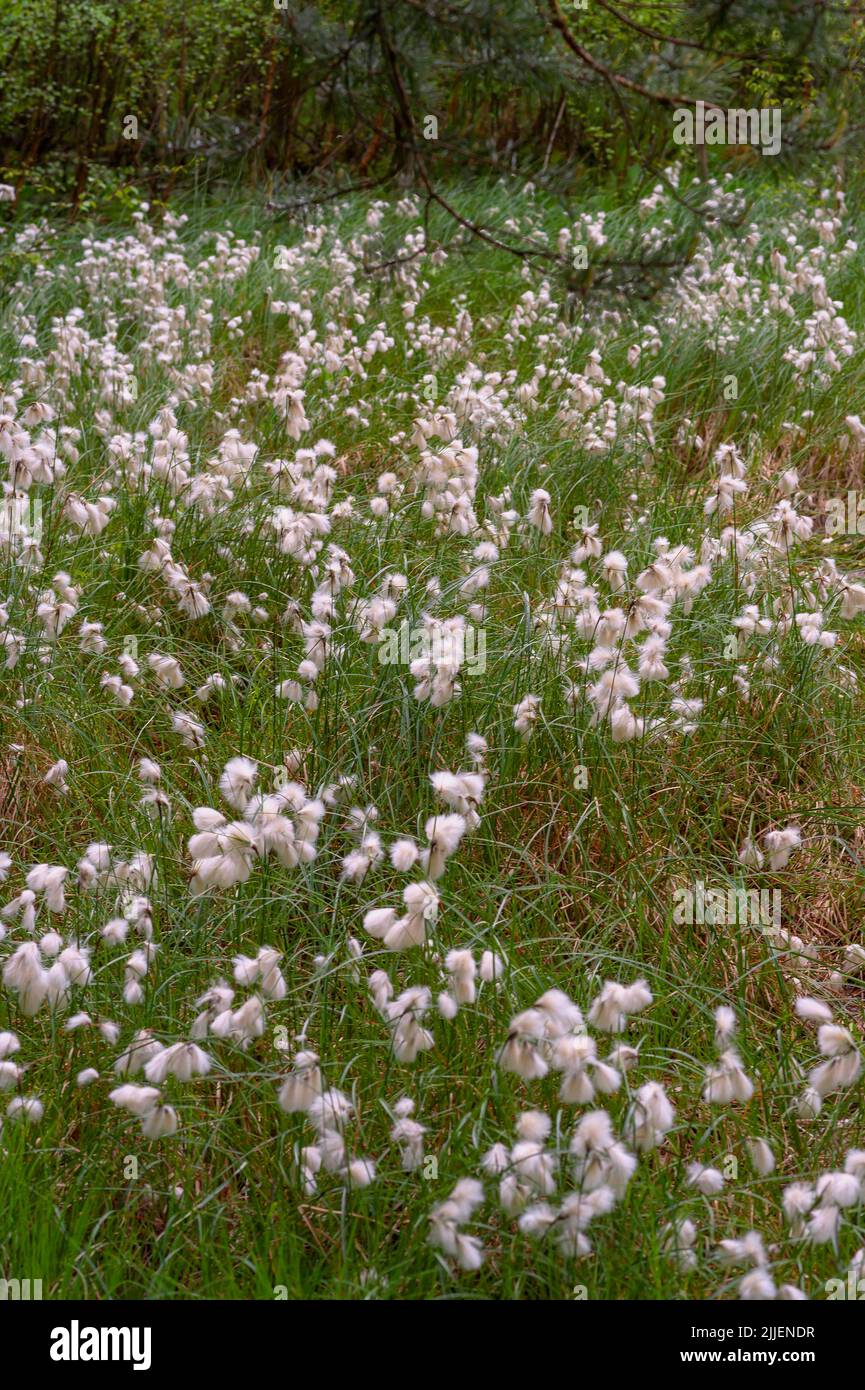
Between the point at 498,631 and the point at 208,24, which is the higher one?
the point at 208,24

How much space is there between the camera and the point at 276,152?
32.6 feet

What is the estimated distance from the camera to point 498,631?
152 inches

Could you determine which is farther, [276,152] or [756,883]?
[276,152]

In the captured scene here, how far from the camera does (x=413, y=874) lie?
2.92 meters

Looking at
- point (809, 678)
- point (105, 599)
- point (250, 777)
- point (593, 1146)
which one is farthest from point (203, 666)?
point (593, 1146)

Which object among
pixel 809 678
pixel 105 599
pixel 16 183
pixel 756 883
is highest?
pixel 16 183

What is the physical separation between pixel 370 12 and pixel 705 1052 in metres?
3.85

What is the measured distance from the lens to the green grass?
2.19 metres

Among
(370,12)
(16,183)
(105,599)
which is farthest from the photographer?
(16,183)

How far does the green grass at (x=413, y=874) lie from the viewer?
86.1 inches

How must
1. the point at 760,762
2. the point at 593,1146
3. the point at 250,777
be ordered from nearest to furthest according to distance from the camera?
1. the point at 593,1146
2. the point at 250,777
3. the point at 760,762

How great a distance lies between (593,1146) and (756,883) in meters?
1.54

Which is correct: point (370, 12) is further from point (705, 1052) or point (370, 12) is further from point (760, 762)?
point (705, 1052)

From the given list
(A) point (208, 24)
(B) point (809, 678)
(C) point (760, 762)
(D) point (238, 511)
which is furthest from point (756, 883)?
(A) point (208, 24)
